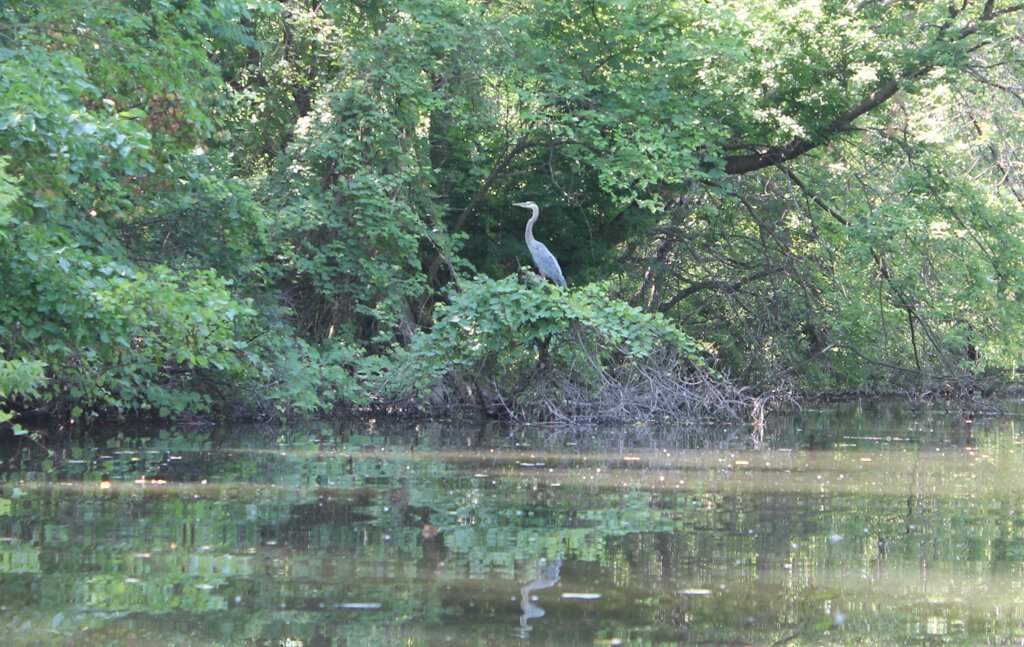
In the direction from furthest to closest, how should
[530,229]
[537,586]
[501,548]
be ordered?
[530,229] → [501,548] → [537,586]

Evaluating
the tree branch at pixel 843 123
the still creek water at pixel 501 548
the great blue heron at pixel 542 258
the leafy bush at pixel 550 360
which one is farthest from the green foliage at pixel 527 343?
the tree branch at pixel 843 123

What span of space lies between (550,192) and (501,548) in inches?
583

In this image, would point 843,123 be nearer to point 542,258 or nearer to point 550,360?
point 542,258

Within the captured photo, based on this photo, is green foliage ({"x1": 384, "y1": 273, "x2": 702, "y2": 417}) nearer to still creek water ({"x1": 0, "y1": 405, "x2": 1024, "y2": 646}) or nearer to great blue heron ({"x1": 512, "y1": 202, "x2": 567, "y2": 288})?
great blue heron ({"x1": 512, "y1": 202, "x2": 567, "y2": 288})

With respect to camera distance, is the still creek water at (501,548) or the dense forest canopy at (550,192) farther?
the dense forest canopy at (550,192)

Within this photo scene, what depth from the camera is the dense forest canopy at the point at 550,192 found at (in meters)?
15.0

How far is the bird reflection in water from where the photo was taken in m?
5.31

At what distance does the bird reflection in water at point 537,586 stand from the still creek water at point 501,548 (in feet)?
0.06

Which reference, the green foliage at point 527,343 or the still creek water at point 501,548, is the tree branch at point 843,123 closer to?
the green foliage at point 527,343

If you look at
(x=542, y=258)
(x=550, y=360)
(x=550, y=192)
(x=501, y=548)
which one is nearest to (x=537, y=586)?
(x=501, y=548)

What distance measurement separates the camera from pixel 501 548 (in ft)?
22.9

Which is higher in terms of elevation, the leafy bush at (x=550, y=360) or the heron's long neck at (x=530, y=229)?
the heron's long neck at (x=530, y=229)

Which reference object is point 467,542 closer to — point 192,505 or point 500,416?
point 192,505

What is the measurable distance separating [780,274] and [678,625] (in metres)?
18.8
